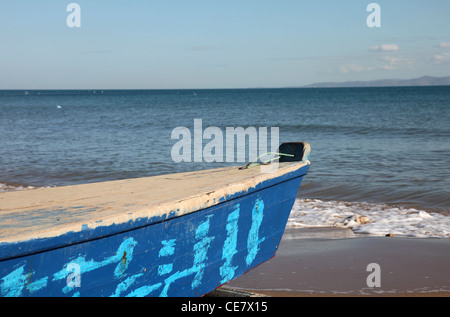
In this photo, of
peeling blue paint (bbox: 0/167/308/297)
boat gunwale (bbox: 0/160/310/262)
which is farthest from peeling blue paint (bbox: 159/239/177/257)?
boat gunwale (bbox: 0/160/310/262)

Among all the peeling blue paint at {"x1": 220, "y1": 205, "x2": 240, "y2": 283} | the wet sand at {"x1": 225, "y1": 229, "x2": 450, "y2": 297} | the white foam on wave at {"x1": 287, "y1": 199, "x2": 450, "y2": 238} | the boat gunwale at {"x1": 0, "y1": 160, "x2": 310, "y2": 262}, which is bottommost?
the wet sand at {"x1": 225, "y1": 229, "x2": 450, "y2": 297}

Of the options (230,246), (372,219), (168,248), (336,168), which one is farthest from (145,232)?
(336,168)

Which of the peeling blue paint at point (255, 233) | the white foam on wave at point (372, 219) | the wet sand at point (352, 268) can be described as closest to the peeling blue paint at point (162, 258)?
the peeling blue paint at point (255, 233)

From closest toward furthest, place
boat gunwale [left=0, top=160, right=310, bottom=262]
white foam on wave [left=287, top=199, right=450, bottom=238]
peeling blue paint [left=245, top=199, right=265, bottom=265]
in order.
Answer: boat gunwale [left=0, top=160, right=310, bottom=262]
peeling blue paint [left=245, top=199, right=265, bottom=265]
white foam on wave [left=287, top=199, right=450, bottom=238]

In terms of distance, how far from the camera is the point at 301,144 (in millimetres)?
4570

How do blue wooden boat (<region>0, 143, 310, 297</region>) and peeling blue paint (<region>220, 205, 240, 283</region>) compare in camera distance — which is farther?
peeling blue paint (<region>220, 205, 240, 283</region>)

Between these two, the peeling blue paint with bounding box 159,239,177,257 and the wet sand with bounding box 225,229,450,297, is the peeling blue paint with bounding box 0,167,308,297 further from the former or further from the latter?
the wet sand with bounding box 225,229,450,297

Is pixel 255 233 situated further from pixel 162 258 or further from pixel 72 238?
pixel 72 238

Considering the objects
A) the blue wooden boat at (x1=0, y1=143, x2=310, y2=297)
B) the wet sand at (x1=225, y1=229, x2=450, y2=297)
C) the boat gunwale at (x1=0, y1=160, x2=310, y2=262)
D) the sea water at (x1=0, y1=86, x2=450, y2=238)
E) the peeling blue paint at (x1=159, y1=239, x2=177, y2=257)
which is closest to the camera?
the boat gunwale at (x1=0, y1=160, x2=310, y2=262)

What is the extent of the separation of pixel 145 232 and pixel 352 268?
2418 millimetres

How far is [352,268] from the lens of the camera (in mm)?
4430

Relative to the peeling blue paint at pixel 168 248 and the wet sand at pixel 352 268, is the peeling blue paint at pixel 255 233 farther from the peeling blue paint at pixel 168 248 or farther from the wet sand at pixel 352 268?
the peeling blue paint at pixel 168 248

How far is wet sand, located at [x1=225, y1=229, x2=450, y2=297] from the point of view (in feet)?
13.0

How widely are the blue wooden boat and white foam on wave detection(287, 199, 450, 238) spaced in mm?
1950
